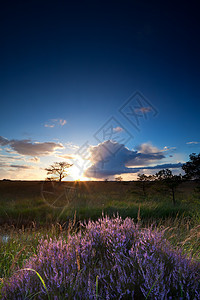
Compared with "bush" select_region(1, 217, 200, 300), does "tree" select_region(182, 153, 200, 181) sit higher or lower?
higher

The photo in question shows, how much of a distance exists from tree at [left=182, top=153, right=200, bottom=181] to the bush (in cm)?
1811

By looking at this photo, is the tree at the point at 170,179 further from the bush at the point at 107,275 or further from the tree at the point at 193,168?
the bush at the point at 107,275

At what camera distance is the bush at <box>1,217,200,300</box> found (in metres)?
2.10

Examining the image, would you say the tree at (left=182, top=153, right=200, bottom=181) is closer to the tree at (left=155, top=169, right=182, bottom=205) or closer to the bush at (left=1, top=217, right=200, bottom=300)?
the tree at (left=155, top=169, right=182, bottom=205)

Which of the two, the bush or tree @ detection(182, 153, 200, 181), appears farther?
tree @ detection(182, 153, 200, 181)

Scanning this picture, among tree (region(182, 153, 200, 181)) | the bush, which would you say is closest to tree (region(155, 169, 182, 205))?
tree (region(182, 153, 200, 181))

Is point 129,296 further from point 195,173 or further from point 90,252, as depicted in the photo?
point 195,173

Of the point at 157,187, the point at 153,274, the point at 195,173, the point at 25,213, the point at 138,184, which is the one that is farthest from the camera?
the point at 138,184

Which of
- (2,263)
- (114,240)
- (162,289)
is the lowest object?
(2,263)

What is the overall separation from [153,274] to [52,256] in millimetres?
1275

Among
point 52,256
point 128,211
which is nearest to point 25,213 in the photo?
point 128,211

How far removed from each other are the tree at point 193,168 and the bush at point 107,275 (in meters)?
18.1

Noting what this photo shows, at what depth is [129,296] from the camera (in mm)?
2139

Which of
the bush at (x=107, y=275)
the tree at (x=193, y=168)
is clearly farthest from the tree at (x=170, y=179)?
the bush at (x=107, y=275)
